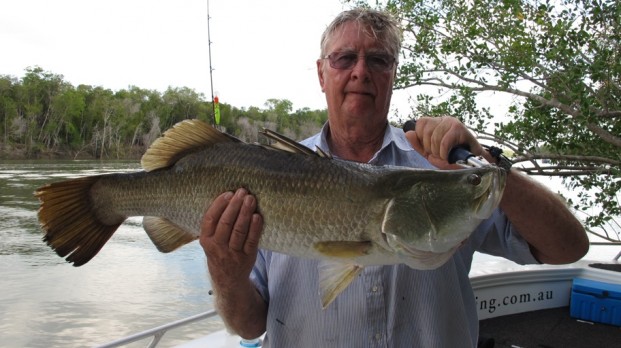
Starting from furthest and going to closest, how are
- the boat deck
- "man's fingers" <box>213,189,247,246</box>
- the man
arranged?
the boat deck → the man → "man's fingers" <box>213,189,247,246</box>

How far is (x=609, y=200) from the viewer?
22.0ft

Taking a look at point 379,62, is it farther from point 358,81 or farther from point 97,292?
point 97,292

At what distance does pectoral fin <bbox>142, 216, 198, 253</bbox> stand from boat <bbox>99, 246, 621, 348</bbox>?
433cm

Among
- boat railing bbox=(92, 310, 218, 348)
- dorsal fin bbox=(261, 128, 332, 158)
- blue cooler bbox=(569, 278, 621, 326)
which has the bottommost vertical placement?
blue cooler bbox=(569, 278, 621, 326)

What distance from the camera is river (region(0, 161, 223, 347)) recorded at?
14281 millimetres

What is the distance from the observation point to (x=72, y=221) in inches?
85.4

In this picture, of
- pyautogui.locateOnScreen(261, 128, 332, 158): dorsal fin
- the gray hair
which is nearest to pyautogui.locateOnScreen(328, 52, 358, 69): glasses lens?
the gray hair

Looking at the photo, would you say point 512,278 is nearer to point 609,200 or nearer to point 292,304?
point 609,200

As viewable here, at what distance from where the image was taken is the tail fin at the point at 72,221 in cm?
211

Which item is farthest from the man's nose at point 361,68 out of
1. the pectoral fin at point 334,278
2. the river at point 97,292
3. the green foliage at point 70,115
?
the green foliage at point 70,115

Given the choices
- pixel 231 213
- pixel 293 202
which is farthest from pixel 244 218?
pixel 293 202

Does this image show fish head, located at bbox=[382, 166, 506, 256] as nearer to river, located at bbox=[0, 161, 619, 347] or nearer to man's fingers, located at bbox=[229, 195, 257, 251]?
man's fingers, located at bbox=[229, 195, 257, 251]

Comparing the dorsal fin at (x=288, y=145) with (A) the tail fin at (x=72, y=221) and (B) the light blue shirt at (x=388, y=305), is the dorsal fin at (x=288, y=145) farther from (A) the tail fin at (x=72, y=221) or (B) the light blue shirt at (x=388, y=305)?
(A) the tail fin at (x=72, y=221)

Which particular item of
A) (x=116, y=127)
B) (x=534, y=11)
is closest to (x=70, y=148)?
(x=116, y=127)
